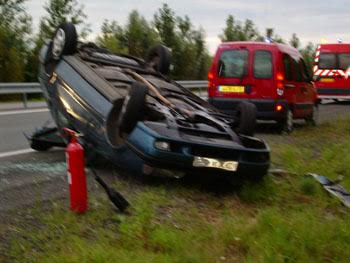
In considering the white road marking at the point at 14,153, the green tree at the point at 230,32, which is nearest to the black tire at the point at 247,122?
the white road marking at the point at 14,153

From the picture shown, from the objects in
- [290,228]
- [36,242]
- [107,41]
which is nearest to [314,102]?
[290,228]

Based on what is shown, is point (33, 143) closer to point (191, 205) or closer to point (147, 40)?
point (191, 205)

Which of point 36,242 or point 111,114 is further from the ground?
point 111,114

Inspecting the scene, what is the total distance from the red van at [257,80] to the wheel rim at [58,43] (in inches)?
178

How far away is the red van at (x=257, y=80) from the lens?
11.1 meters

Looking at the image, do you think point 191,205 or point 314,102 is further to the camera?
point 314,102

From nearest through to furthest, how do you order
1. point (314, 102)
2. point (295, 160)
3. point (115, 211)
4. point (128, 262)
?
point (128, 262)
point (115, 211)
point (295, 160)
point (314, 102)

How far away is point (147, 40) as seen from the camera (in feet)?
116

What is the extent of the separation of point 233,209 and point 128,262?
5.91ft

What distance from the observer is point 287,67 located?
1148cm

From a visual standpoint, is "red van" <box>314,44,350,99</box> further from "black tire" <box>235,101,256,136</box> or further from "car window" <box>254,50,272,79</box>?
"black tire" <box>235,101,256,136</box>

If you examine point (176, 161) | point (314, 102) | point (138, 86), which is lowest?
point (314, 102)

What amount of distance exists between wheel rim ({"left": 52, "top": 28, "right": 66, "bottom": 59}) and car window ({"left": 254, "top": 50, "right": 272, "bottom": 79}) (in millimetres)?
4976

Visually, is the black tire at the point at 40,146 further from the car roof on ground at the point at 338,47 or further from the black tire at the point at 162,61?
the car roof on ground at the point at 338,47
